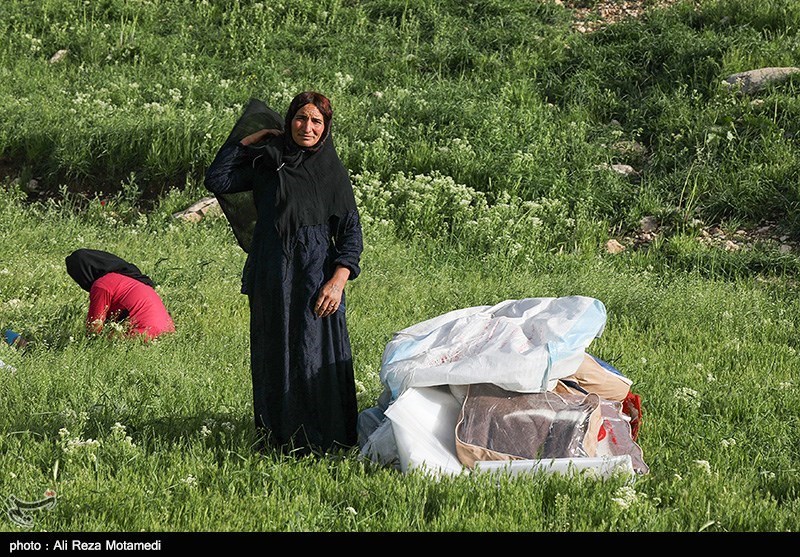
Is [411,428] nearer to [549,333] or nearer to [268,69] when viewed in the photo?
[549,333]

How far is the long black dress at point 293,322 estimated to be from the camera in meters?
5.28

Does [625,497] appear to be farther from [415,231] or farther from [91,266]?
[415,231]


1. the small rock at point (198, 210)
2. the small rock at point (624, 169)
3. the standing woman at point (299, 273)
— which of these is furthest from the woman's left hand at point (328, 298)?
→ the small rock at point (624, 169)

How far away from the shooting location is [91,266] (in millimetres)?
7887

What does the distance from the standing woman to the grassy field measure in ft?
0.97

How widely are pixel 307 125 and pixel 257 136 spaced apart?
0.37m

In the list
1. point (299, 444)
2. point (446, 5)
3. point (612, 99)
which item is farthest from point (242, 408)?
point (446, 5)

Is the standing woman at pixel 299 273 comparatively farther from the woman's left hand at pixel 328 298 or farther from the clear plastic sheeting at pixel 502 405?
the clear plastic sheeting at pixel 502 405

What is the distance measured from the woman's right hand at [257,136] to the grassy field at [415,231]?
1.46 meters

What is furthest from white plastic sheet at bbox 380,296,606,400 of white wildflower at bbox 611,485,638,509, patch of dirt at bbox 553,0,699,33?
patch of dirt at bbox 553,0,699,33

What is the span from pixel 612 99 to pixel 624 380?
7629mm

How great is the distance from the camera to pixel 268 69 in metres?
13.7

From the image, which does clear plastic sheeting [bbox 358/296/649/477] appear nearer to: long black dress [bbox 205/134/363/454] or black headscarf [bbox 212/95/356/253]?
long black dress [bbox 205/134/363/454]
